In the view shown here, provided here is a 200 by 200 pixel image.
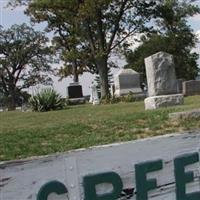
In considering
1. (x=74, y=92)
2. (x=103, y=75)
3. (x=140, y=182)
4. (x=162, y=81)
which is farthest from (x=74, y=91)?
(x=140, y=182)

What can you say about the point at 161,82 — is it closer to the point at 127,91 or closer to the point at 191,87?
the point at 127,91

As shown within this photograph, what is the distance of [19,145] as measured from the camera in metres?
7.27

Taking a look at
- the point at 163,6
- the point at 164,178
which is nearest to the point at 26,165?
the point at 164,178

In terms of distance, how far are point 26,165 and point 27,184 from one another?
104mm

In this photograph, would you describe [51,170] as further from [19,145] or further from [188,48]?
[188,48]

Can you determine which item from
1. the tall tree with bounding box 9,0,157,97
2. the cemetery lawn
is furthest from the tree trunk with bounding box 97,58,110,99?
the cemetery lawn

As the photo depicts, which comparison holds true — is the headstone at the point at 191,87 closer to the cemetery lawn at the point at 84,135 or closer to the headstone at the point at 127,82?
the headstone at the point at 127,82

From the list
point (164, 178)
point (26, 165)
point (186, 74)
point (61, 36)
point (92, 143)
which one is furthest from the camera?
point (186, 74)

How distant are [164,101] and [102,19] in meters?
18.3

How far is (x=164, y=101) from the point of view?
51.7 feet

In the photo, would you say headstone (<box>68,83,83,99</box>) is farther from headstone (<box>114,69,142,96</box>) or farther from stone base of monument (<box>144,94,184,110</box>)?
stone base of monument (<box>144,94,184,110</box>)

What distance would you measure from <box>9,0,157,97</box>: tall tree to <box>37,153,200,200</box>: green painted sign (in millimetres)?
26735

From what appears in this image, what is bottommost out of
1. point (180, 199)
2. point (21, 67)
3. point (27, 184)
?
point (180, 199)

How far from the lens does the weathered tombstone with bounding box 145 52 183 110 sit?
52.0 ft
